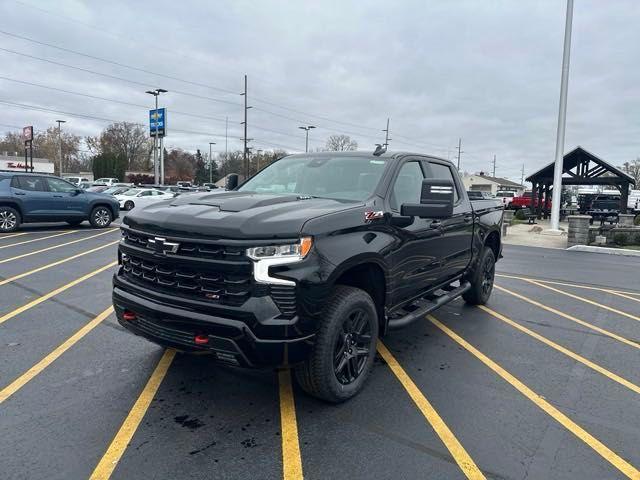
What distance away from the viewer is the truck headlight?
2.84m

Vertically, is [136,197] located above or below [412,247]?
above

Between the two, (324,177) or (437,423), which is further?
(324,177)

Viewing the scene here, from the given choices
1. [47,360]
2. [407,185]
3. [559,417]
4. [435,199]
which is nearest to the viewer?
[559,417]

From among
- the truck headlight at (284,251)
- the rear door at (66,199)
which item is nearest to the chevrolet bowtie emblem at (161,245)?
the truck headlight at (284,251)

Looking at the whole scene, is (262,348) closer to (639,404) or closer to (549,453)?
(549,453)

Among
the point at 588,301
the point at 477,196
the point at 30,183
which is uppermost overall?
the point at 30,183

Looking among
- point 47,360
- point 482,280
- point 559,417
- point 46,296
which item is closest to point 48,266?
point 46,296

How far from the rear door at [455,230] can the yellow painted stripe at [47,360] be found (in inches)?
151

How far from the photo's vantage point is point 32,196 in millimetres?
13094

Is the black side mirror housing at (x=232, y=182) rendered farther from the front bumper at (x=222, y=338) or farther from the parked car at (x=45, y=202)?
the parked car at (x=45, y=202)

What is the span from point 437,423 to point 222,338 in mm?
1638

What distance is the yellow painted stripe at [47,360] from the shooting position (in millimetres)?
3446

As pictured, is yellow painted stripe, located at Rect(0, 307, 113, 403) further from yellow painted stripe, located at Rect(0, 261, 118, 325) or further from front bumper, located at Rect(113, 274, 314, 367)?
front bumper, located at Rect(113, 274, 314, 367)

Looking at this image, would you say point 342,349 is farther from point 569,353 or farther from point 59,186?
point 59,186
